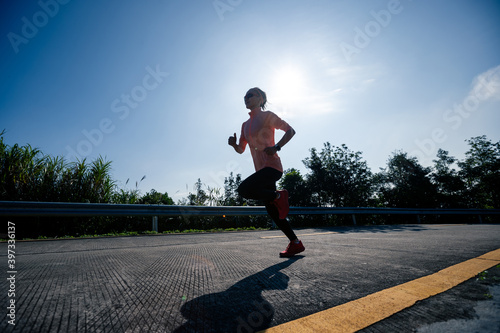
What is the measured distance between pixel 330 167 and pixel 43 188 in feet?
79.5

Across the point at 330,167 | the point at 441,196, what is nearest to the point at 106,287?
the point at 330,167

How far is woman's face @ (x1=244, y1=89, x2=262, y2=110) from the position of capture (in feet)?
9.93

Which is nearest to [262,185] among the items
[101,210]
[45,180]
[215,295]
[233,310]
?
[215,295]

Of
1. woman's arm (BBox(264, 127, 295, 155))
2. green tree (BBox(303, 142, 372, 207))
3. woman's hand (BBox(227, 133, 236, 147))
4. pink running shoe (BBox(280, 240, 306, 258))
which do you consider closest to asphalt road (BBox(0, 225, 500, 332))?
pink running shoe (BBox(280, 240, 306, 258))

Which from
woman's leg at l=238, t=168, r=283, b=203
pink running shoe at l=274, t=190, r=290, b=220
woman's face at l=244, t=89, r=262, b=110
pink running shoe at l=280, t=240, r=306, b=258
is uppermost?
woman's face at l=244, t=89, r=262, b=110

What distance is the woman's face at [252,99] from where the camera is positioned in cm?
303

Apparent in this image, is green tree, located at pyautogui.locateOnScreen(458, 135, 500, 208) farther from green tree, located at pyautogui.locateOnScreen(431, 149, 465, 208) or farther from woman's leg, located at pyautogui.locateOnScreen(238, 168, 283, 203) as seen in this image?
woman's leg, located at pyautogui.locateOnScreen(238, 168, 283, 203)

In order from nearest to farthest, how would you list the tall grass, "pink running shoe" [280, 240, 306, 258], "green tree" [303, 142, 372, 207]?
"pink running shoe" [280, 240, 306, 258] < the tall grass < "green tree" [303, 142, 372, 207]

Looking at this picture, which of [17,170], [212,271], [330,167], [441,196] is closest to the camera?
[212,271]

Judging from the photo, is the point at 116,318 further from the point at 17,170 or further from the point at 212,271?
the point at 17,170

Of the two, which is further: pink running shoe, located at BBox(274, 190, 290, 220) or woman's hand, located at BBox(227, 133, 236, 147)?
woman's hand, located at BBox(227, 133, 236, 147)

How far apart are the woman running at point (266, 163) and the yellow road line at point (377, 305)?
128cm

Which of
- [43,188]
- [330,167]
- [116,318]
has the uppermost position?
[330,167]

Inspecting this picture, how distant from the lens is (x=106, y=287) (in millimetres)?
1310
